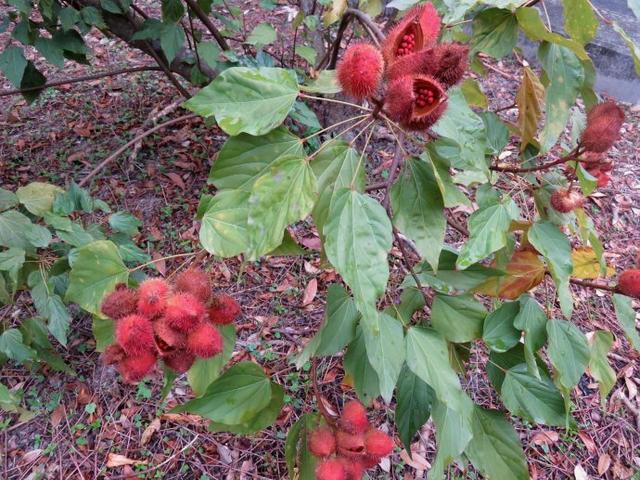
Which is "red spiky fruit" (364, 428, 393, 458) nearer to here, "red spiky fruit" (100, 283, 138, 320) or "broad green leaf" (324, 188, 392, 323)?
"broad green leaf" (324, 188, 392, 323)

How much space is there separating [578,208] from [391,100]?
607mm

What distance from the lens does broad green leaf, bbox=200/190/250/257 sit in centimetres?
81

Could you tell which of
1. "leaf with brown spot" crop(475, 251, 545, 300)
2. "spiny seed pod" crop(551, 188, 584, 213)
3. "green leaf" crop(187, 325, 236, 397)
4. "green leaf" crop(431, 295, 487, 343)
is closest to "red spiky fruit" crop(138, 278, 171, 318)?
"green leaf" crop(187, 325, 236, 397)

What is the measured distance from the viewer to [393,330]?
3.10 ft

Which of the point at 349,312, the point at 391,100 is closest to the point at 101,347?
the point at 349,312

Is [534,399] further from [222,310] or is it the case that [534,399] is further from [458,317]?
[222,310]

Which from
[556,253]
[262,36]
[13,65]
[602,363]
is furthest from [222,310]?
[13,65]

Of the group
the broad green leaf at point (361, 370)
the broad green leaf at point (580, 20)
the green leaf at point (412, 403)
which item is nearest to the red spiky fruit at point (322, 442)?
the broad green leaf at point (361, 370)

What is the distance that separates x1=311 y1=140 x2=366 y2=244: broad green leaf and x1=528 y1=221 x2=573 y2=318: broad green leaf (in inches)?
16.4

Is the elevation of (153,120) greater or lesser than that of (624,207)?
greater

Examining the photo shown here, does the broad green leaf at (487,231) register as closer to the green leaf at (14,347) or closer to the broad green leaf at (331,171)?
the broad green leaf at (331,171)

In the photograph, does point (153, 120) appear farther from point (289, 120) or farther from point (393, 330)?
point (393, 330)

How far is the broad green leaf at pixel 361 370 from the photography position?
1088 millimetres

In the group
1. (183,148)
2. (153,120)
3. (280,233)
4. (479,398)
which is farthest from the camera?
(183,148)
